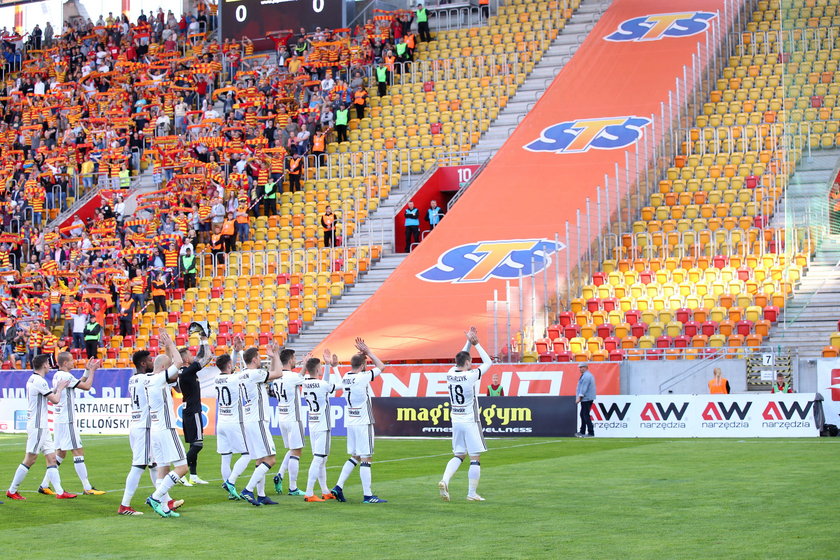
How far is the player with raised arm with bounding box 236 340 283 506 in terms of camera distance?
16578mm

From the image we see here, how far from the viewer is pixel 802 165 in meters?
34.7

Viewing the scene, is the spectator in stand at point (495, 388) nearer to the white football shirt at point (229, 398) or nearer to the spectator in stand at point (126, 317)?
the white football shirt at point (229, 398)

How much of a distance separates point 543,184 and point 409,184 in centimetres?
502

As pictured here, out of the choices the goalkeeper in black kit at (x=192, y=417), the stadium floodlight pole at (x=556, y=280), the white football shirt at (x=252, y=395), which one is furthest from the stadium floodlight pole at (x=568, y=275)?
the white football shirt at (x=252, y=395)

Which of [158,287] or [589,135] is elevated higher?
[589,135]

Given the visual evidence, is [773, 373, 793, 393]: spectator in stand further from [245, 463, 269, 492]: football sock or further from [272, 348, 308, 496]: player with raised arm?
[245, 463, 269, 492]: football sock

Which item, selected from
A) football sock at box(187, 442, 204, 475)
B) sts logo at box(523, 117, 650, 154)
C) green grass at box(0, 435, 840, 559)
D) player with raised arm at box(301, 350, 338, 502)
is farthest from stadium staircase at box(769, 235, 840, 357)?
player with raised arm at box(301, 350, 338, 502)

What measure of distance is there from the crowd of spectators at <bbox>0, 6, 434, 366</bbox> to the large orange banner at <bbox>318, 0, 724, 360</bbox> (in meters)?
4.66

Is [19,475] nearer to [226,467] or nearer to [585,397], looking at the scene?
[226,467]

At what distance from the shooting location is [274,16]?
4872cm

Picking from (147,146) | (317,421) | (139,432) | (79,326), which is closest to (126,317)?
(79,326)

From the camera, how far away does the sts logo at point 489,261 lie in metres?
33.7

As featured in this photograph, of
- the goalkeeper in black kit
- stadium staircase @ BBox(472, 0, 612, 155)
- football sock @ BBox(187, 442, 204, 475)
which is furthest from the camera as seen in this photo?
stadium staircase @ BBox(472, 0, 612, 155)

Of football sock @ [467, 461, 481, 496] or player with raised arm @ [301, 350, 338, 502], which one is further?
player with raised arm @ [301, 350, 338, 502]
